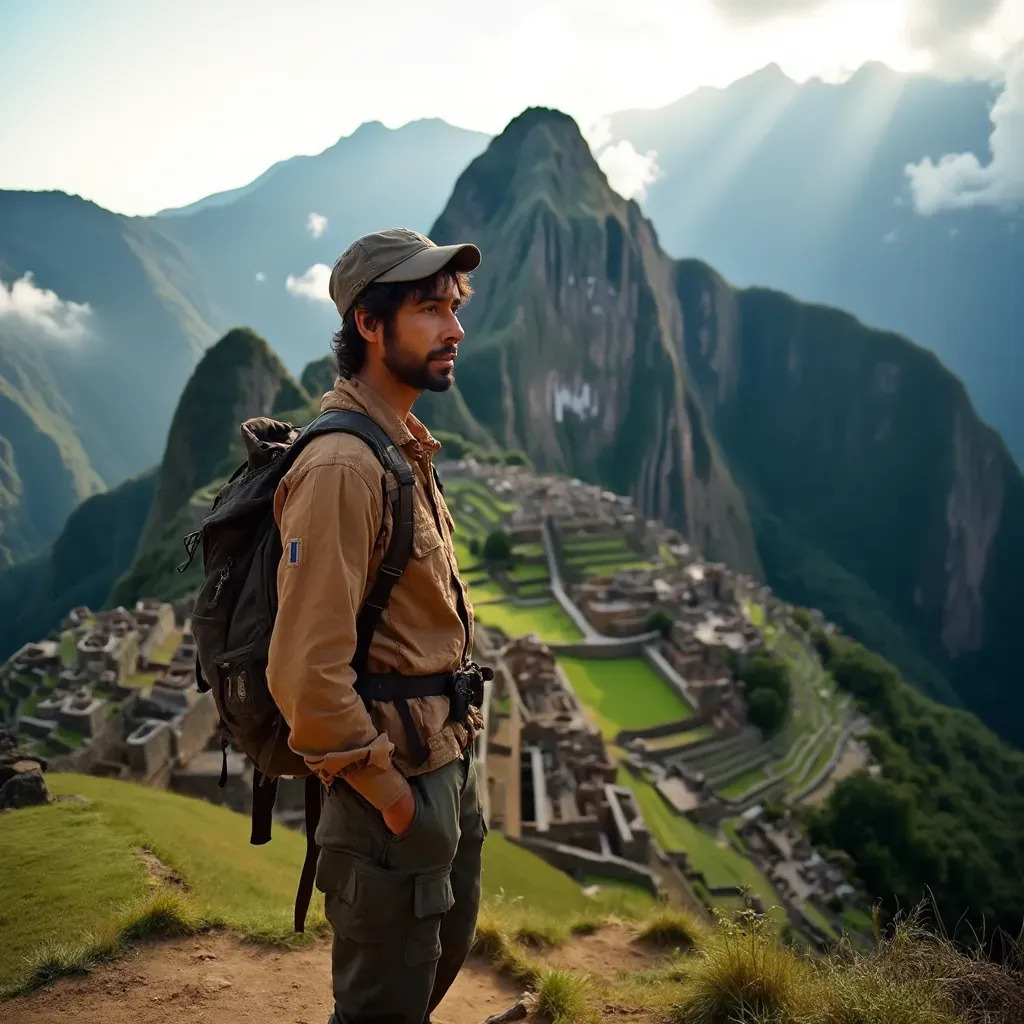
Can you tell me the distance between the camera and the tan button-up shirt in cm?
224

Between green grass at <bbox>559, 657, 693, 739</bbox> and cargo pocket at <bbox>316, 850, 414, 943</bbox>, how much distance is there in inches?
846

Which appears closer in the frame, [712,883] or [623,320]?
[712,883]

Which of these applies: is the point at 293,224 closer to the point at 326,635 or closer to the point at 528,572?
the point at 528,572

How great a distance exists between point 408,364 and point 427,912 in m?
1.81

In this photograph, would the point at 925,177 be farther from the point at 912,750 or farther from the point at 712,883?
the point at 712,883

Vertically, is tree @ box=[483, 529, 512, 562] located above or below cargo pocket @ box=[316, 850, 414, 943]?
above

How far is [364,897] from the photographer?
2.46 metres

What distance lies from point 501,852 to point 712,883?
9962mm

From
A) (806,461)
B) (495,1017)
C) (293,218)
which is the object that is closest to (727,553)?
(806,461)

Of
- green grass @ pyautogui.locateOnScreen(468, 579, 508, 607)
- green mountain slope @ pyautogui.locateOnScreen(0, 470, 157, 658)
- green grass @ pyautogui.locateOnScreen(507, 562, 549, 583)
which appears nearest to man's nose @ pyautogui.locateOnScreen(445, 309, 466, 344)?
green grass @ pyautogui.locateOnScreen(468, 579, 508, 607)

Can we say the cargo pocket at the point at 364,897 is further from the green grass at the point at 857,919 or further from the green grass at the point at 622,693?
the green grass at the point at 622,693

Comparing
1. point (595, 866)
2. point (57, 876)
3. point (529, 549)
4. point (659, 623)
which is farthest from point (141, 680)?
point (529, 549)

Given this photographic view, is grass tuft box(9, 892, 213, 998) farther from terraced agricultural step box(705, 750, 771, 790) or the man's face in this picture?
terraced agricultural step box(705, 750, 771, 790)

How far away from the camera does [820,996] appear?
3305mm
